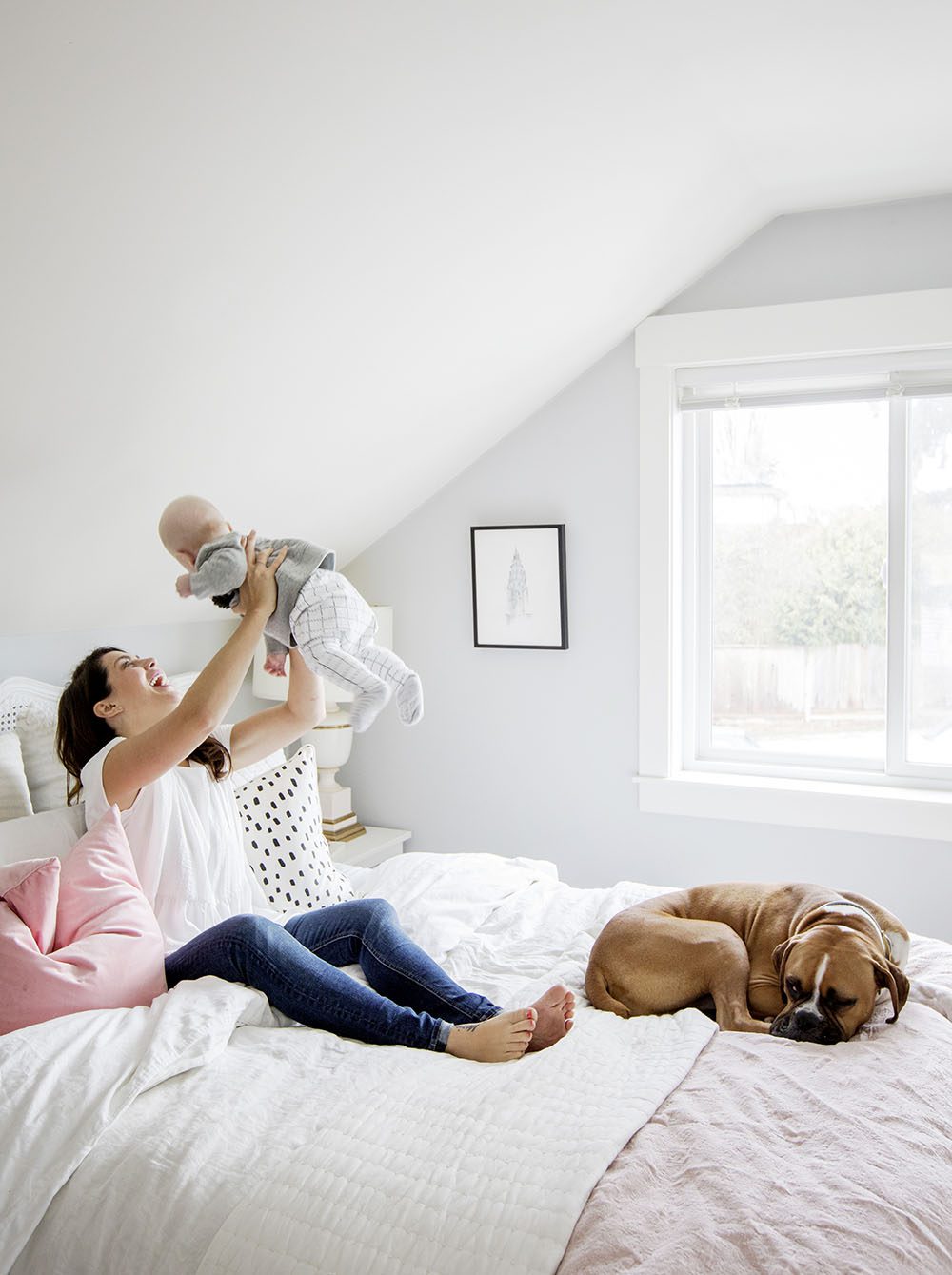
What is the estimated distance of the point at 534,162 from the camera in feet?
7.25

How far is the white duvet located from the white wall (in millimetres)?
1552

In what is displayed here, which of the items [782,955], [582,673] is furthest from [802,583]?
[782,955]

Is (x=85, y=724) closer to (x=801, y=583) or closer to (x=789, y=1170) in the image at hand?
(x=789, y=1170)

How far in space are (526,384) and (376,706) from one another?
1.71m

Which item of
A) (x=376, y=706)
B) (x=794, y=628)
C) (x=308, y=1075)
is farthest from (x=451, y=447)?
(x=308, y=1075)

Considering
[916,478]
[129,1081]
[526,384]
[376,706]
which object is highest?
[526,384]

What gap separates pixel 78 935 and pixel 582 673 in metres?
2.02

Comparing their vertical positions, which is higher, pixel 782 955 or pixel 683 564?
pixel 683 564

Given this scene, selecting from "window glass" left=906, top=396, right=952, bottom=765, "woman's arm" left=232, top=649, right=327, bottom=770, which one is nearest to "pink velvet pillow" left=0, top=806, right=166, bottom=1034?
"woman's arm" left=232, top=649, right=327, bottom=770

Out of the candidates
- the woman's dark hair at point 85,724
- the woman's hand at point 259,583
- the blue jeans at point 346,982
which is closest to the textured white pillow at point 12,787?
the woman's dark hair at point 85,724

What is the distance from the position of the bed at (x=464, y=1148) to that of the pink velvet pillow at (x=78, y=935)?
0.06 m

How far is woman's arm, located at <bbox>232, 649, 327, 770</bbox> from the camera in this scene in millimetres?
2193

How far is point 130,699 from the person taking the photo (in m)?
2.17

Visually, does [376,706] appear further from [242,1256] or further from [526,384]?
[526,384]
